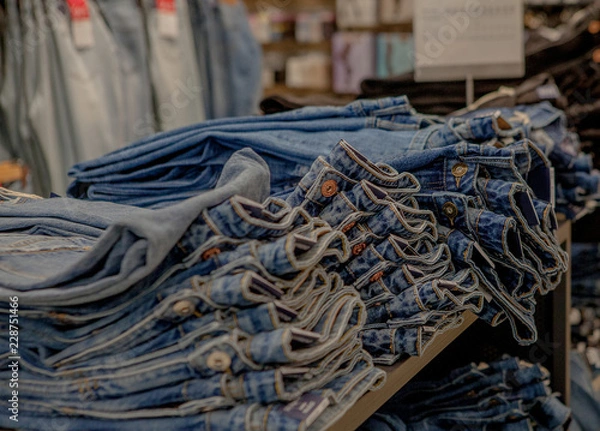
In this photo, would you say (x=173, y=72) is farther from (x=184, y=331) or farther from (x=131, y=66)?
(x=184, y=331)

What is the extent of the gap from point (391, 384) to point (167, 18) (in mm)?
1698

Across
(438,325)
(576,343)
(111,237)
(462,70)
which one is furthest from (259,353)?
(576,343)

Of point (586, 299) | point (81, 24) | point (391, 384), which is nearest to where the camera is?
point (391, 384)

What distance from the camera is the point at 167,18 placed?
204 centimetres

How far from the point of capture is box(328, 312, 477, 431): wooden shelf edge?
53cm

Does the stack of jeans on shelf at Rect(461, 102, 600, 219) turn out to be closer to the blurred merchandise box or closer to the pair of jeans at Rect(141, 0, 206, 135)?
the pair of jeans at Rect(141, 0, 206, 135)

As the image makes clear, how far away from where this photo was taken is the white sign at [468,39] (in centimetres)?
136

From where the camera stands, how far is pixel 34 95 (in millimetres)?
1809

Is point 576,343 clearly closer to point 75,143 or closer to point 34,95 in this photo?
point 75,143

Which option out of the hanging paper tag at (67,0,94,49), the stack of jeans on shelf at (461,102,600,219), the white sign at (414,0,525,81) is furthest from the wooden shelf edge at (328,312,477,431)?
the hanging paper tag at (67,0,94,49)

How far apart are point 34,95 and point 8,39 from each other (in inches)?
6.2

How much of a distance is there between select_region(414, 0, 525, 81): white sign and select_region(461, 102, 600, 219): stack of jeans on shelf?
0.14 metres

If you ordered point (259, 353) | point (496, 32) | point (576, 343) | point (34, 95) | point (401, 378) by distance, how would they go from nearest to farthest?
point (259, 353)
point (401, 378)
point (496, 32)
point (576, 343)
point (34, 95)

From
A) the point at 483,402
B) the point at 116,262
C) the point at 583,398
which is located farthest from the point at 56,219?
the point at 583,398
